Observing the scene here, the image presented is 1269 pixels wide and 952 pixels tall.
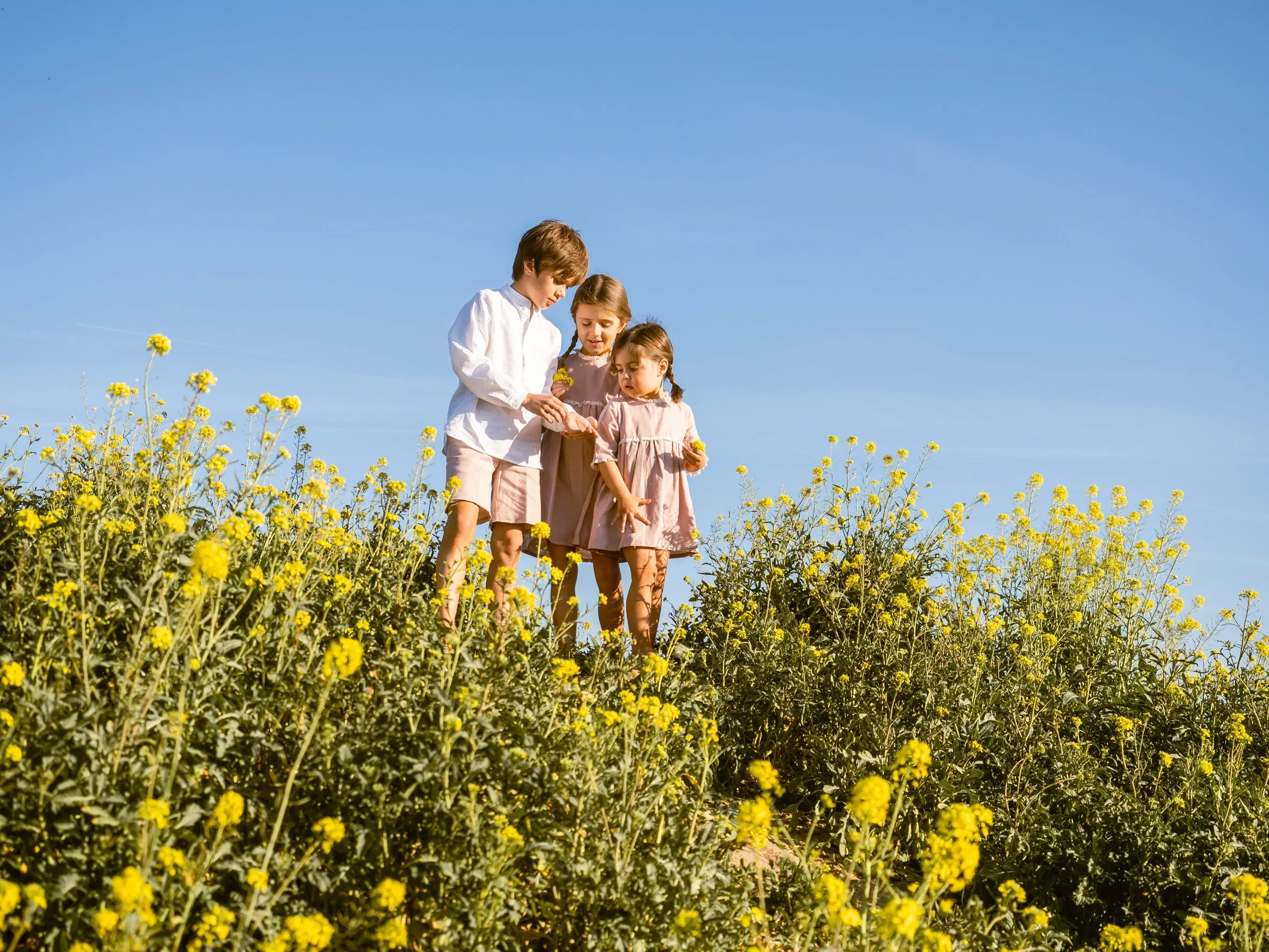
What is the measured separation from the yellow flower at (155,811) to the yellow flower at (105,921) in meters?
0.21

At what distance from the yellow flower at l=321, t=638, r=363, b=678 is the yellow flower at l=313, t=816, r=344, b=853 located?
13.8 inches

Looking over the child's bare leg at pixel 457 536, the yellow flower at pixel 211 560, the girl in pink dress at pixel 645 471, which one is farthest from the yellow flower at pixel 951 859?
the girl in pink dress at pixel 645 471

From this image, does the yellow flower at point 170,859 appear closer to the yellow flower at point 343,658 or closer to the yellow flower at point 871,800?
the yellow flower at point 343,658

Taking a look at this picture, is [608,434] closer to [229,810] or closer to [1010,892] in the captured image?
[1010,892]

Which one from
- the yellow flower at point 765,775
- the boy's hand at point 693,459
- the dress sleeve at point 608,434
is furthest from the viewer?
the boy's hand at point 693,459

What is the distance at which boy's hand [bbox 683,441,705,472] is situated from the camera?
600 cm

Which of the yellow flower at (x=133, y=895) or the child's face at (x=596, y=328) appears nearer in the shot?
the yellow flower at (x=133, y=895)

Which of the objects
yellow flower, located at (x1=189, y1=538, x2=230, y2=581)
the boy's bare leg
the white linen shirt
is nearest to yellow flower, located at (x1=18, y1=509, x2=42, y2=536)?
yellow flower, located at (x1=189, y1=538, x2=230, y2=581)

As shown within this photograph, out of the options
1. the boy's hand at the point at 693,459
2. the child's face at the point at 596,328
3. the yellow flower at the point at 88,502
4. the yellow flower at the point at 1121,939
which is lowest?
the yellow flower at the point at 1121,939

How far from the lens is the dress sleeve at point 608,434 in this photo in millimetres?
5758

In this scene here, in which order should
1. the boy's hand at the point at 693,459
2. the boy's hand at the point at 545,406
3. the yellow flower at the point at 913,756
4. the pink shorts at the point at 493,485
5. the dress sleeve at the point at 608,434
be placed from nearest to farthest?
the yellow flower at the point at 913,756 → the pink shorts at the point at 493,485 → the boy's hand at the point at 545,406 → the dress sleeve at the point at 608,434 → the boy's hand at the point at 693,459

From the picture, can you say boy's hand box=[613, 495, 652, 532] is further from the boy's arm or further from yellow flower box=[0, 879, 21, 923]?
yellow flower box=[0, 879, 21, 923]

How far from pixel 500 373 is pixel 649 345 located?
105 cm

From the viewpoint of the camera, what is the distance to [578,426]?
5.45 meters
